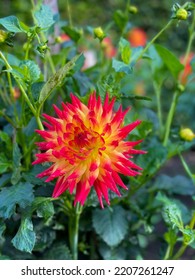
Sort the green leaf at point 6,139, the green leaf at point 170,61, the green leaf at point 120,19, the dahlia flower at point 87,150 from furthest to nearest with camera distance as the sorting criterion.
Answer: the green leaf at point 120,19, the green leaf at point 170,61, the green leaf at point 6,139, the dahlia flower at point 87,150

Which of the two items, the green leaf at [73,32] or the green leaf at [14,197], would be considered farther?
the green leaf at [73,32]

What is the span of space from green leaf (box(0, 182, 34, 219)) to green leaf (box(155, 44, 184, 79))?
39 centimetres

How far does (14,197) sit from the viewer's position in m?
0.90

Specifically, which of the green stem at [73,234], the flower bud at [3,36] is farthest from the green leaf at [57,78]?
the green stem at [73,234]

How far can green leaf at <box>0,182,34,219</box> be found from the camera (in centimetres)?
88

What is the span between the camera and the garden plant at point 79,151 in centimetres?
82

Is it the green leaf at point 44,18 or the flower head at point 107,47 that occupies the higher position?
the green leaf at point 44,18

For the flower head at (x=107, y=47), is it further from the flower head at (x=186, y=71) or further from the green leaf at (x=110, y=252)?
the green leaf at (x=110, y=252)

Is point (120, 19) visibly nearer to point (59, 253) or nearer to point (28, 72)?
point (28, 72)

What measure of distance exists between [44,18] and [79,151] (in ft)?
0.90

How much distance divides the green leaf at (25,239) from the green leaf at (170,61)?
1.45 feet

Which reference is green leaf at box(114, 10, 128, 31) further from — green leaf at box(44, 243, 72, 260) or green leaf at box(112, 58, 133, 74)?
green leaf at box(44, 243, 72, 260)

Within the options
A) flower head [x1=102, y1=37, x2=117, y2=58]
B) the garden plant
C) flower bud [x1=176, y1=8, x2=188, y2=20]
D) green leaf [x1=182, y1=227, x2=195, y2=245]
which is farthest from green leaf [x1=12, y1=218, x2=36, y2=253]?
flower head [x1=102, y1=37, x2=117, y2=58]

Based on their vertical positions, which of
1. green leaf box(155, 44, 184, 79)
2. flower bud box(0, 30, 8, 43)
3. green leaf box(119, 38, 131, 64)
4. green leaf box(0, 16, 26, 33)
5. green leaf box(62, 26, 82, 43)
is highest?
green leaf box(0, 16, 26, 33)
